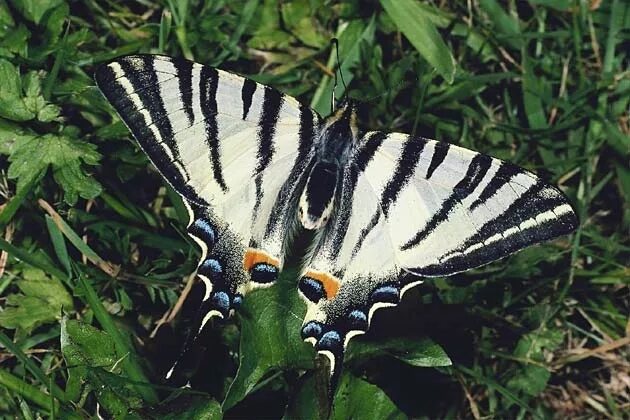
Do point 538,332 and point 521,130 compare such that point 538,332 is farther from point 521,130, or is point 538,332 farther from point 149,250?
point 149,250

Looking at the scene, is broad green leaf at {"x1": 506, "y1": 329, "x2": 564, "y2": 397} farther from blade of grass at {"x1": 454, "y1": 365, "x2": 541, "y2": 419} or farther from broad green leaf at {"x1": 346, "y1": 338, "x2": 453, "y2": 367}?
broad green leaf at {"x1": 346, "y1": 338, "x2": 453, "y2": 367}

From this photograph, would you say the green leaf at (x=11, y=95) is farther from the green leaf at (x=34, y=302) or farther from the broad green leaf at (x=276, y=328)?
the broad green leaf at (x=276, y=328)

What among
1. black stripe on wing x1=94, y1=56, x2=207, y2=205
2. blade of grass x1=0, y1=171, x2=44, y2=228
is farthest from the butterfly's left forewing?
blade of grass x1=0, y1=171, x2=44, y2=228

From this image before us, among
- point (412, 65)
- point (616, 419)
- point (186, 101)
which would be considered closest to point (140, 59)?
point (186, 101)

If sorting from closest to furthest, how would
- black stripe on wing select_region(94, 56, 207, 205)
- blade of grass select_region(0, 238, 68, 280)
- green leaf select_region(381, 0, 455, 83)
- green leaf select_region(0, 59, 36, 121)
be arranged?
black stripe on wing select_region(94, 56, 207, 205)
blade of grass select_region(0, 238, 68, 280)
green leaf select_region(0, 59, 36, 121)
green leaf select_region(381, 0, 455, 83)

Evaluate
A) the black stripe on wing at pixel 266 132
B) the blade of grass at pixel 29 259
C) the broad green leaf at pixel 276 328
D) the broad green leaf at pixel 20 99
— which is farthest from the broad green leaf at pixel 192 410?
the broad green leaf at pixel 20 99

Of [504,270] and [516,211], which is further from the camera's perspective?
[504,270]
